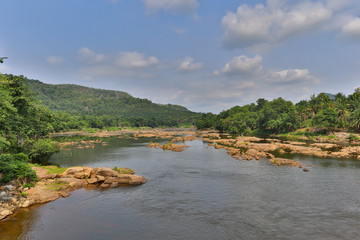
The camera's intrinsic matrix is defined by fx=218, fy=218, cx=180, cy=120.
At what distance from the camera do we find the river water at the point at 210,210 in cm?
1916

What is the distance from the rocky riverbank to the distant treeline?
8654 centimetres

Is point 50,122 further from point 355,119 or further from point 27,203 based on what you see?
point 355,119

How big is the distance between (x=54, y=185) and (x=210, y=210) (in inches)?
844

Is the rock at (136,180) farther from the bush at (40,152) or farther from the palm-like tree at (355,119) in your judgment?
the palm-like tree at (355,119)

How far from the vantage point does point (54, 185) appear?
2989 centimetres

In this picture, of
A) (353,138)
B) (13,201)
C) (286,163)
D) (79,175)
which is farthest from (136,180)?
(353,138)

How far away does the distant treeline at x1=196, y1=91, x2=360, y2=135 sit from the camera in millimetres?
87938

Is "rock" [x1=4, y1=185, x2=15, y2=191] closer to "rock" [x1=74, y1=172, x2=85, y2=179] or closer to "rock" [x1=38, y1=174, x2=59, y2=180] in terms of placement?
"rock" [x1=38, y1=174, x2=59, y2=180]

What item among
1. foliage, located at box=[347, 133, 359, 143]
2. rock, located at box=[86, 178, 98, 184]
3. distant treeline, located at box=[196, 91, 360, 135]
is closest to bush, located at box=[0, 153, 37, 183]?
rock, located at box=[86, 178, 98, 184]

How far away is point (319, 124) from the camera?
89.3 meters

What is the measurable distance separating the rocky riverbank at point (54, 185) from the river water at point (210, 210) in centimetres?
128

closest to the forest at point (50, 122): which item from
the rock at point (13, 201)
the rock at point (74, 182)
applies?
the rock at point (13, 201)

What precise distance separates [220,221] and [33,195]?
21618mm

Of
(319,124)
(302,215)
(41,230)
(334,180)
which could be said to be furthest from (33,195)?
(319,124)
